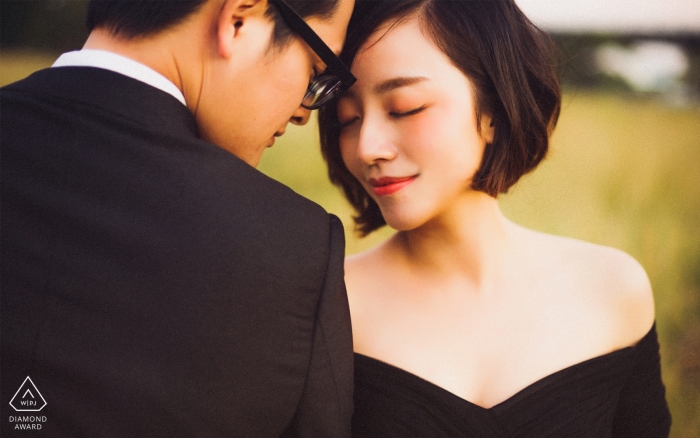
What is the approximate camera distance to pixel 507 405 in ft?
4.91

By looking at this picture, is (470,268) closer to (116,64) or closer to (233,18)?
(233,18)

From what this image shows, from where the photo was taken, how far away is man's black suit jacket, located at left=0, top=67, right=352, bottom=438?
Answer: 3.41 ft

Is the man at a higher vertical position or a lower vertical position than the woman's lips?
higher

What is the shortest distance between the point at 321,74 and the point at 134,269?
0.69 meters

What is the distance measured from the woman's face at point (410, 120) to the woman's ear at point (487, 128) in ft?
0.19

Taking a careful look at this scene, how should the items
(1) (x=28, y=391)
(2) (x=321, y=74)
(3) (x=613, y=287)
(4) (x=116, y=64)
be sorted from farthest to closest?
(3) (x=613, y=287)
(2) (x=321, y=74)
(4) (x=116, y=64)
(1) (x=28, y=391)

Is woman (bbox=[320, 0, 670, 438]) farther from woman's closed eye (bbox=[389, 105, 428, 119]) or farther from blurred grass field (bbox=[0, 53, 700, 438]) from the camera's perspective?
blurred grass field (bbox=[0, 53, 700, 438])

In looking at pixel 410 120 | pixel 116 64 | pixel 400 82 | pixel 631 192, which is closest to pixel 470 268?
pixel 410 120

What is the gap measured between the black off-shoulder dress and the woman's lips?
0.49m

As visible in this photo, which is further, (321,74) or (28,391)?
(321,74)

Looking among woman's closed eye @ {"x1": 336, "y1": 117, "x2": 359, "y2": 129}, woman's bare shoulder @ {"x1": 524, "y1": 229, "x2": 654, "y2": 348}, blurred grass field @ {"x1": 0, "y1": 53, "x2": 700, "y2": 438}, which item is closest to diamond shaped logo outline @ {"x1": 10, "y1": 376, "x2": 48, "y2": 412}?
woman's closed eye @ {"x1": 336, "y1": 117, "x2": 359, "y2": 129}

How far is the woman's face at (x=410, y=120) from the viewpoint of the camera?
4.83 feet

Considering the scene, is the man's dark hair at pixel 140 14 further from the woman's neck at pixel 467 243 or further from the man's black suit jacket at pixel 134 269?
the woman's neck at pixel 467 243

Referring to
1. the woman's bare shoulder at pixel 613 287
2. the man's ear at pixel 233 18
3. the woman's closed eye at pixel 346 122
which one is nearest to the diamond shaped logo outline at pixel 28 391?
the man's ear at pixel 233 18
